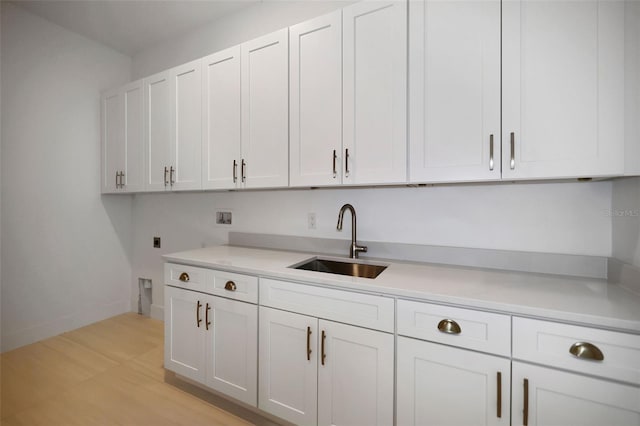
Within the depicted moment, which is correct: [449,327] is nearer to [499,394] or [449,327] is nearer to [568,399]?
[499,394]

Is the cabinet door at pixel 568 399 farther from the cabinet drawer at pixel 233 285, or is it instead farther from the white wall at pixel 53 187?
the white wall at pixel 53 187

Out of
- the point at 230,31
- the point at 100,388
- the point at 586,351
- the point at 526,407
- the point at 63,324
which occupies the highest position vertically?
the point at 230,31

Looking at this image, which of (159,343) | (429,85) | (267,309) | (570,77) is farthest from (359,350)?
(159,343)

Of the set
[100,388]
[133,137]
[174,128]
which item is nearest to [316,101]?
[174,128]

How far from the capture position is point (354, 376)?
4.43ft

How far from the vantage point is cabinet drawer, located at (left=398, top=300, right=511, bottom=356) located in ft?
3.57

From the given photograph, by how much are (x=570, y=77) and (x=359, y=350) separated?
4.77 ft

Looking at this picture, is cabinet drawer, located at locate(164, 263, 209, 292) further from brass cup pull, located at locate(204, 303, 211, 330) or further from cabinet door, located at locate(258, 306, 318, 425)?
cabinet door, located at locate(258, 306, 318, 425)

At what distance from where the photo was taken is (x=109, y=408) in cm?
177

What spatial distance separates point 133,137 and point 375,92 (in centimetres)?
224

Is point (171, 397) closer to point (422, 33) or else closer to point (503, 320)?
point (503, 320)

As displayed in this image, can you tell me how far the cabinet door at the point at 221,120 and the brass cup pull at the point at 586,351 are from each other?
1.90 m

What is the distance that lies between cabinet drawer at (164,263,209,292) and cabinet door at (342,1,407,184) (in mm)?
1066

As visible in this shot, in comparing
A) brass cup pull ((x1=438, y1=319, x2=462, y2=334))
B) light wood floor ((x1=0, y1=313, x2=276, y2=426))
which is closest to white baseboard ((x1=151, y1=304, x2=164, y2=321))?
light wood floor ((x1=0, y1=313, x2=276, y2=426))
